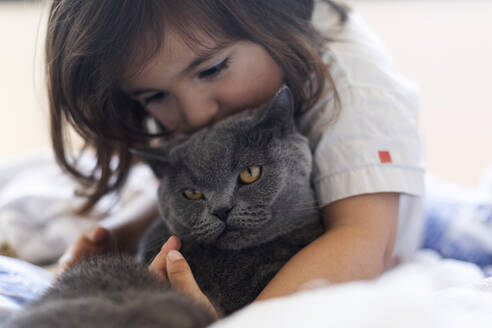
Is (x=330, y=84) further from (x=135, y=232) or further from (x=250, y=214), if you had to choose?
(x=135, y=232)

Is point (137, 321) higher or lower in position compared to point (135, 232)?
higher

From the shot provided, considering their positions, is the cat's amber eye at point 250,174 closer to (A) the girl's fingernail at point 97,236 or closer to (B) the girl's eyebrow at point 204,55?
(B) the girl's eyebrow at point 204,55

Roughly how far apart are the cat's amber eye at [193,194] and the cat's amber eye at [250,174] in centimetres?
9

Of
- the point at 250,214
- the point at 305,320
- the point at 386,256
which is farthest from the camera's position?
the point at 386,256

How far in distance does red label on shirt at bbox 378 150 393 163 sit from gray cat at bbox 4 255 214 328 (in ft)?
1.65

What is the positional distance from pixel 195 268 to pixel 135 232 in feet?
1.58

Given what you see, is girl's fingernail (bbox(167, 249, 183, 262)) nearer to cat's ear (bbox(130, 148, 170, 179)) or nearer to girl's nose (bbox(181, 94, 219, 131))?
cat's ear (bbox(130, 148, 170, 179))

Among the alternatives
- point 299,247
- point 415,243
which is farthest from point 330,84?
point 415,243

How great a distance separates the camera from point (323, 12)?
1.04 metres

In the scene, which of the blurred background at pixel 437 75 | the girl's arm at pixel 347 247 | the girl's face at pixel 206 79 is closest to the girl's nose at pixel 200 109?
the girl's face at pixel 206 79

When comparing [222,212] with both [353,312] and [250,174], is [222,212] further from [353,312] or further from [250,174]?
[353,312]

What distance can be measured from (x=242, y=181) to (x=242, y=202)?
0.16 feet

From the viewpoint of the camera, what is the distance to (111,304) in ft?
1.51

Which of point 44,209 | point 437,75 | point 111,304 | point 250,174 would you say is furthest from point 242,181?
point 437,75
